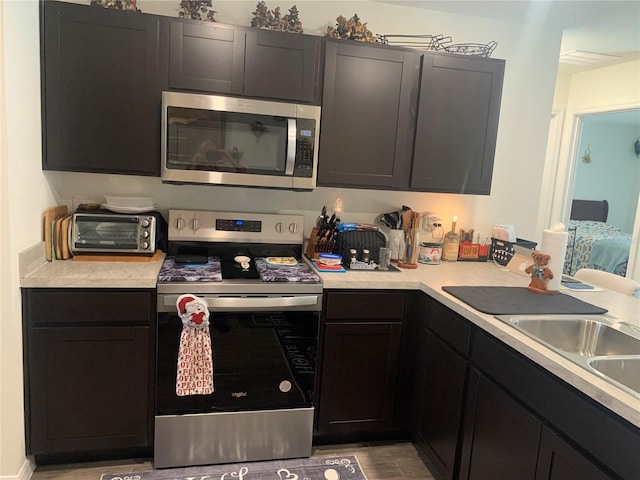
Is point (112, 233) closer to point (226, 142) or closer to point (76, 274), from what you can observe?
point (76, 274)

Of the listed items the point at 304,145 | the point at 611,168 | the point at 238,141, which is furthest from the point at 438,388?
the point at 611,168

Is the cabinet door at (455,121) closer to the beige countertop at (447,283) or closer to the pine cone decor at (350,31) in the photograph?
the pine cone decor at (350,31)

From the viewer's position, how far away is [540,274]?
6.98ft

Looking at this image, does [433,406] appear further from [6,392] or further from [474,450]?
[6,392]

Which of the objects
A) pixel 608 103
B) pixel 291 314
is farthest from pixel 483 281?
pixel 608 103

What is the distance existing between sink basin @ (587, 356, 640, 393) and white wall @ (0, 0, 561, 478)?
62.2 inches

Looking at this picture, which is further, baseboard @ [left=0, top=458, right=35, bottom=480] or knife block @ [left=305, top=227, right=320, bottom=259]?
knife block @ [left=305, top=227, right=320, bottom=259]

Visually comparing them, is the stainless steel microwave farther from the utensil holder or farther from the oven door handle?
the utensil holder

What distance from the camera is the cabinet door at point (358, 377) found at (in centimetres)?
224

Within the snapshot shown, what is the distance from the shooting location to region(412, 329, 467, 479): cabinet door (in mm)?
1934

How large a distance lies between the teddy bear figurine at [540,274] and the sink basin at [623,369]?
25.6 inches

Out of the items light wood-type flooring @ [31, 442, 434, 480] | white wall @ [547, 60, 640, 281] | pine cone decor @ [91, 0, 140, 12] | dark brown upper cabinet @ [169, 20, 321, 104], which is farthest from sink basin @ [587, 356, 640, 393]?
white wall @ [547, 60, 640, 281]

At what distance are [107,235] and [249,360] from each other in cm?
93

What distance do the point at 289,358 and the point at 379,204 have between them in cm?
116
